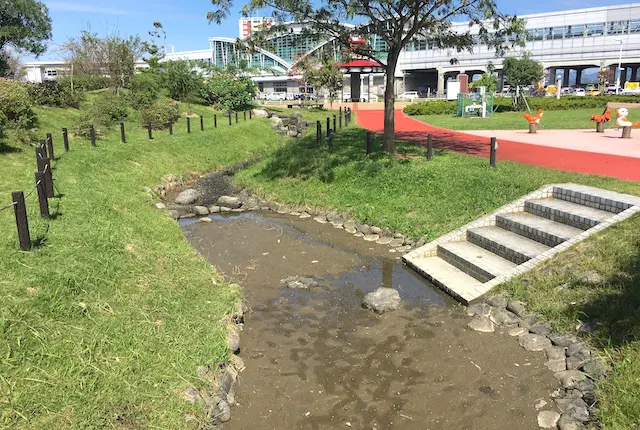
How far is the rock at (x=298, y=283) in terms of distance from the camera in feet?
26.7

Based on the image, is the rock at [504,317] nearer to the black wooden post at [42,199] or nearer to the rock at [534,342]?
the rock at [534,342]

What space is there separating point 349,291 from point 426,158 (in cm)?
699

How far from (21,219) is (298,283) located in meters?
4.24

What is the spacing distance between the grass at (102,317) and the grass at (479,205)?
431 centimetres

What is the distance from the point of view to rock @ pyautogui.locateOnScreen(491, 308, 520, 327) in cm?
660

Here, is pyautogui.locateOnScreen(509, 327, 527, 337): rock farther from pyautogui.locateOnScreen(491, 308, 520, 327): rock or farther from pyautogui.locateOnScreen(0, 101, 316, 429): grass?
pyautogui.locateOnScreen(0, 101, 316, 429): grass

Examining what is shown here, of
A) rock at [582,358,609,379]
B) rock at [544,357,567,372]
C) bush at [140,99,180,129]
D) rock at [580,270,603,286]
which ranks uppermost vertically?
bush at [140,99,180,129]

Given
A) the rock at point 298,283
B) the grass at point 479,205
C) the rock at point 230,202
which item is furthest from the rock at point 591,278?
the rock at point 230,202

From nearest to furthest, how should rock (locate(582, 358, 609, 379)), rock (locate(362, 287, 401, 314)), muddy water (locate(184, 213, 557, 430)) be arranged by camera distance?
muddy water (locate(184, 213, 557, 430)), rock (locate(582, 358, 609, 379)), rock (locate(362, 287, 401, 314))

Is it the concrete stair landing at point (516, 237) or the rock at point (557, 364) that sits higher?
the concrete stair landing at point (516, 237)

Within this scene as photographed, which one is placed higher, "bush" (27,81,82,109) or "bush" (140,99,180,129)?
"bush" (27,81,82,109)

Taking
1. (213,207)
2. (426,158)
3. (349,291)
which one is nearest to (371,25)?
(426,158)

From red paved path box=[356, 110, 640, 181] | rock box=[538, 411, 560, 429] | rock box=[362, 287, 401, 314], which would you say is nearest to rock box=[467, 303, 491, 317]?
rock box=[362, 287, 401, 314]

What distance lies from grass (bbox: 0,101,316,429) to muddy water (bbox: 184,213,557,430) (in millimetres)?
694
